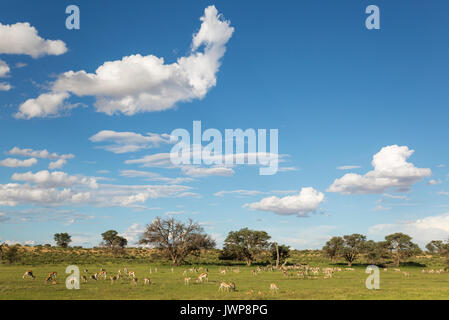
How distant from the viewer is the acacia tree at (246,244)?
93250 mm

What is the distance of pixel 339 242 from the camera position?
101625mm

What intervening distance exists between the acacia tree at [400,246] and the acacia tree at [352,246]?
7.98 metres

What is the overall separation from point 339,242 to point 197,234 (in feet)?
134

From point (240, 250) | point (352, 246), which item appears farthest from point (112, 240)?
point (352, 246)

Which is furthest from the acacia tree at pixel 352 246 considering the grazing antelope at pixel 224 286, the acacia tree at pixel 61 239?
the acacia tree at pixel 61 239

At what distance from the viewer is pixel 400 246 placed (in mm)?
100250

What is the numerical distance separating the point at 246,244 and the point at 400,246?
42.0 meters

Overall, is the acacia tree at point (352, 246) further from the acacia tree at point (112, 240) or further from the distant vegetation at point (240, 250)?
the acacia tree at point (112, 240)

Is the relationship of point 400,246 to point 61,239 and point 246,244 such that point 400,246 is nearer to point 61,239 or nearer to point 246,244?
point 246,244

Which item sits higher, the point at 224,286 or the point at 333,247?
the point at 224,286

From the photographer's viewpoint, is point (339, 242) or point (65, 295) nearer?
point (65, 295)
